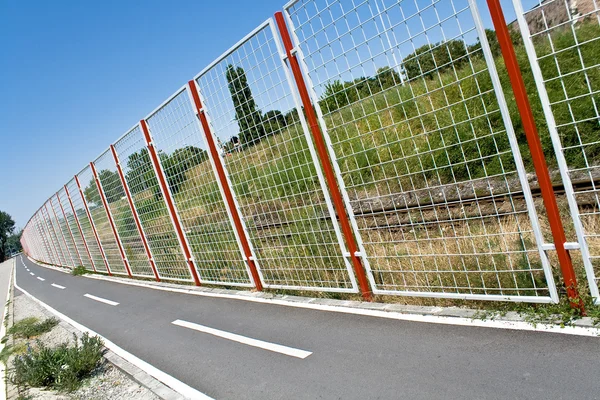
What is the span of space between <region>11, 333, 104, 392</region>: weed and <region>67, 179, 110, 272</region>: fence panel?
9.82 meters

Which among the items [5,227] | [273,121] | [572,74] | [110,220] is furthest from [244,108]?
[5,227]

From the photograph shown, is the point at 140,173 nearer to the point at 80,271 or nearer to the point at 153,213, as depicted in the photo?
the point at 153,213

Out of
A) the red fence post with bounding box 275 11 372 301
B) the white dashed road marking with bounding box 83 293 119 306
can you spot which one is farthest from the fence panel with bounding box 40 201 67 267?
the red fence post with bounding box 275 11 372 301

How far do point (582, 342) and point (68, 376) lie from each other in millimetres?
5508

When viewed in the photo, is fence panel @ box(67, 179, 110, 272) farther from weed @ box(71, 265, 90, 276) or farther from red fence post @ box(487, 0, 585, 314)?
red fence post @ box(487, 0, 585, 314)

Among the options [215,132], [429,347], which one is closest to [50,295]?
[215,132]

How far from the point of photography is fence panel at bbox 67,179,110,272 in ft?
48.9

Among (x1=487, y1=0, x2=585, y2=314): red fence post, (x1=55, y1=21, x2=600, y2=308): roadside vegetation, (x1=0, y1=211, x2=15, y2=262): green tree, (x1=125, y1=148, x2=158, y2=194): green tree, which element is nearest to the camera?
(x1=487, y1=0, x2=585, y2=314): red fence post

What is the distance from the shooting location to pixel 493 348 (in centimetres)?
334

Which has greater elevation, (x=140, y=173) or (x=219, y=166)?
(x=140, y=173)

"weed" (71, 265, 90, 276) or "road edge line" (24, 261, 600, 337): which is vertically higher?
"weed" (71, 265, 90, 276)

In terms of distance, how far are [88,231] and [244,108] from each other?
12.5 m

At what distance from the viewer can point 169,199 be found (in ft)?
28.5

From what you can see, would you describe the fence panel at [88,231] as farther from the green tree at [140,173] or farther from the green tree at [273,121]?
the green tree at [273,121]
